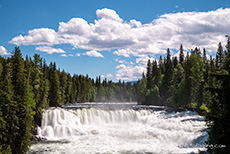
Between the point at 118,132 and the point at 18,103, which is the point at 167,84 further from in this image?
the point at 18,103

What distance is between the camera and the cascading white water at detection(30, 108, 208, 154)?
91.9ft

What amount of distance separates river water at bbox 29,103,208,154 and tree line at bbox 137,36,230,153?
5404 mm

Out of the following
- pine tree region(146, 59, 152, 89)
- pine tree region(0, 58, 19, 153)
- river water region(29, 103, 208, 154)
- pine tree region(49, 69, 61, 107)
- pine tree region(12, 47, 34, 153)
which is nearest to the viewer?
pine tree region(0, 58, 19, 153)

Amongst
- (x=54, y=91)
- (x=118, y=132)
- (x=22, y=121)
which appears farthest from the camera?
(x=54, y=91)

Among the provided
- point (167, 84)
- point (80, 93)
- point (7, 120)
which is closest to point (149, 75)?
point (167, 84)

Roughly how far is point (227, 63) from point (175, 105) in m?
57.0

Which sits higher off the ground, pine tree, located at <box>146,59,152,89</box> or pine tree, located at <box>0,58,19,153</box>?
pine tree, located at <box>146,59,152,89</box>

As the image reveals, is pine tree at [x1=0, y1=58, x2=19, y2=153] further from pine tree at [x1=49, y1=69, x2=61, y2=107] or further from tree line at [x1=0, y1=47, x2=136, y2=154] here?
pine tree at [x1=49, y1=69, x2=61, y2=107]

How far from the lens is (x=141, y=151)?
2658 centimetres

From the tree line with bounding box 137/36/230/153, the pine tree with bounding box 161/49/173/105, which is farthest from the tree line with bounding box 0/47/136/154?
the pine tree with bounding box 161/49/173/105

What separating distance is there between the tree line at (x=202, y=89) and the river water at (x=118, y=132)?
17.7ft

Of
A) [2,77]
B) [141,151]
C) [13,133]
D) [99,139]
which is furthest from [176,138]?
[2,77]

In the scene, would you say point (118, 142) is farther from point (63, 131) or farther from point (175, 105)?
point (175, 105)

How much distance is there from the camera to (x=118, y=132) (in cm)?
3597
